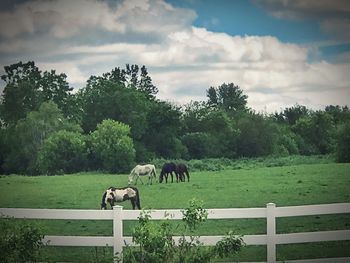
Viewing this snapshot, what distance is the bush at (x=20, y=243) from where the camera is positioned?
8680mm

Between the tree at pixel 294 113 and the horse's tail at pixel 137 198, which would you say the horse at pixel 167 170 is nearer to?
the horse's tail at pixel 137 198

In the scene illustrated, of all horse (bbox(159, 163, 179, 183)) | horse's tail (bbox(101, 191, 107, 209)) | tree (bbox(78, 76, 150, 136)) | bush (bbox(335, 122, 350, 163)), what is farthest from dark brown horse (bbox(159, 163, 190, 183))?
bush (bbox(335, 122, 350, 163))

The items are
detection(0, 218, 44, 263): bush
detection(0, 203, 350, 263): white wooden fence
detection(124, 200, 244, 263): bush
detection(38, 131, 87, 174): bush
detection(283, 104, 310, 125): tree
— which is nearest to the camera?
detection(124, 200, 244, 263): bush

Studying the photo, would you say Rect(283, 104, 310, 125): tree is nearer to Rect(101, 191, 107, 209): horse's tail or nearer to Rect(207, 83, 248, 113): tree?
Rect(207, 83, 248, 113): tree

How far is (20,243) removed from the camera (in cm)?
869

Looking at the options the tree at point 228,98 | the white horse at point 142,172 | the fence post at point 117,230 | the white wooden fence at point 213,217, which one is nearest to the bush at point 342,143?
the white wooden fence at point 213,217

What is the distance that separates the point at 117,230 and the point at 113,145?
134cm

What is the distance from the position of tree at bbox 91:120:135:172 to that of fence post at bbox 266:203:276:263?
2.09 meters

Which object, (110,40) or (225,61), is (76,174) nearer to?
(110,40)

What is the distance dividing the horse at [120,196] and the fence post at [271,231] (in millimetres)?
1795

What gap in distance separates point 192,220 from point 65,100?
2889 mm

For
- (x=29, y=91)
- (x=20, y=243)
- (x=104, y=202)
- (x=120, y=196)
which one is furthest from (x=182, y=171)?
(x=20, y=243)

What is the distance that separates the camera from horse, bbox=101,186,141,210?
Answer: 33.9 feet

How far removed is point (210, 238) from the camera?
379 inches
